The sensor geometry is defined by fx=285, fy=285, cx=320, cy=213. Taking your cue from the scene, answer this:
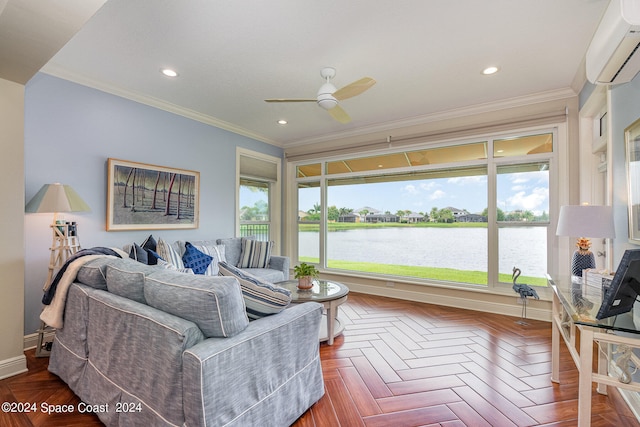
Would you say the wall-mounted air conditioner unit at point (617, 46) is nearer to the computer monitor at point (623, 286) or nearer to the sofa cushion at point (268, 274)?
the computer monitor at point (623, 286)

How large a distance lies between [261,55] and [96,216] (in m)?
2.47

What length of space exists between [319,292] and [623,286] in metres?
2.25

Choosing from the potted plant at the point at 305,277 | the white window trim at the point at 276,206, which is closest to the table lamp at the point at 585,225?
the potted plant at the point at 305,277

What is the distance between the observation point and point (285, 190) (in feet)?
18.5

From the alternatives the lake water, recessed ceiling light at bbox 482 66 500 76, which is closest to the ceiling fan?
recessed ceiling light at bbox 482 66 500 76

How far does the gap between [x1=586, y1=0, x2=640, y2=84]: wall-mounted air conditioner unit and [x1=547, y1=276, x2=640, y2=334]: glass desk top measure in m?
1.35

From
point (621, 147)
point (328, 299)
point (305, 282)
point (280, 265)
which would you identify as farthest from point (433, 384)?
point (280, 265)

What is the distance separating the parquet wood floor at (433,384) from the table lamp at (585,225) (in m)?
0.89

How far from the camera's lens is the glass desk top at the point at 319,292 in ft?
9.14

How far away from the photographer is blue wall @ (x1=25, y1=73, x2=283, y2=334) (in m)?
2.69

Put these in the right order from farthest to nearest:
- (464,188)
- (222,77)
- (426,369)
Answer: (464,188), (222,77), (426,369)

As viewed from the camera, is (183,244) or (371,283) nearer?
(183,244)

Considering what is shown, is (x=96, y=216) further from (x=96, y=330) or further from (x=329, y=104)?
(x=329, y=104)

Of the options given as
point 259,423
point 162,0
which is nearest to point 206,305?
point 259,423
